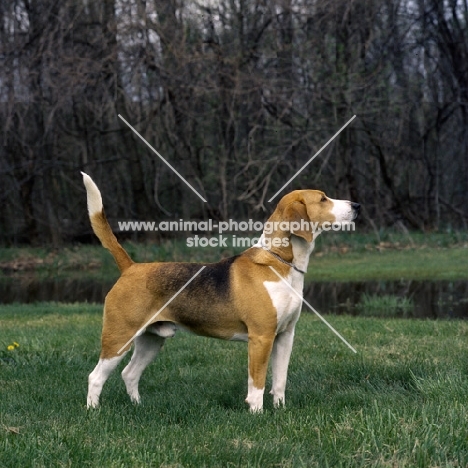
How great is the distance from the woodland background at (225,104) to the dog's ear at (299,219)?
927cm

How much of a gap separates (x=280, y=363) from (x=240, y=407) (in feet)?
1.45

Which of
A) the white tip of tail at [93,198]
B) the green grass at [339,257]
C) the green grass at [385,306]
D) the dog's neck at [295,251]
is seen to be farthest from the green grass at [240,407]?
the green grass at [339,257]

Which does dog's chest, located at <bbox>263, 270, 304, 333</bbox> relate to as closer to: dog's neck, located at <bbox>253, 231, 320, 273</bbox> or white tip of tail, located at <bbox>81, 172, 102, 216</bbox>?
dog's neck, located at <bbox>253, 231, 320, 273</bbox>

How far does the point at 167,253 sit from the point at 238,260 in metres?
11.2

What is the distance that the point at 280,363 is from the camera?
5.86 metres

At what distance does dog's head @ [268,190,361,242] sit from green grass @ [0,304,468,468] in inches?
48.5

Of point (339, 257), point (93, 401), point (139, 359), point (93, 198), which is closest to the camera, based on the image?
point (93, 401)

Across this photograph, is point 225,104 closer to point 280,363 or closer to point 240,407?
point 280,363

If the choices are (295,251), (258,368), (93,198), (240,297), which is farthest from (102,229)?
(258,368)

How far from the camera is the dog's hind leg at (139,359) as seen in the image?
613 cm

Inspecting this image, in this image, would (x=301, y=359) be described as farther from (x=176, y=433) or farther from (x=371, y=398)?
(x=176, y=433)

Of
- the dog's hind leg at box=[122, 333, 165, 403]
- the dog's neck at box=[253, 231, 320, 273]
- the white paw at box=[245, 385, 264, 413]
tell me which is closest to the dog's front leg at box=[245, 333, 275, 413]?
the white paw at box=[245, 385, 264, 413]

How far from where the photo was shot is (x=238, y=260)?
6000 mm
